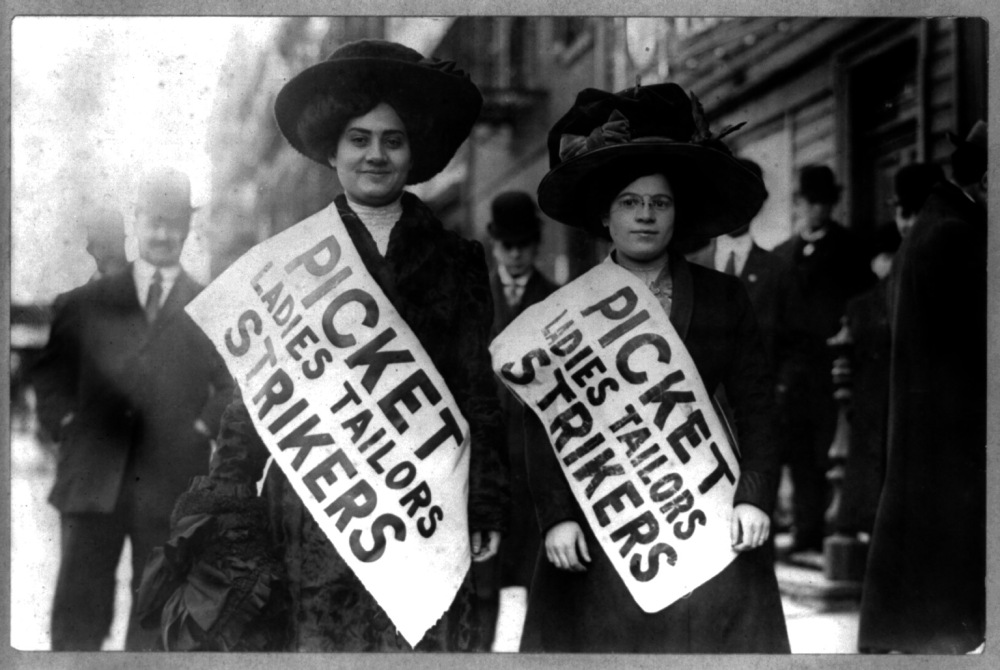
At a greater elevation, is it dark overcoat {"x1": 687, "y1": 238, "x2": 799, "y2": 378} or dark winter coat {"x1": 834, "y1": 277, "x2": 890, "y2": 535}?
dark overcoat {"x1": 687, "y1": 238, "x2": 799, "y2": 378}

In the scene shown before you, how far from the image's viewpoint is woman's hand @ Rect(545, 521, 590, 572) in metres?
3.89

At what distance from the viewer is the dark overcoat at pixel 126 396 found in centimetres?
399

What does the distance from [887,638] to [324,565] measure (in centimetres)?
204

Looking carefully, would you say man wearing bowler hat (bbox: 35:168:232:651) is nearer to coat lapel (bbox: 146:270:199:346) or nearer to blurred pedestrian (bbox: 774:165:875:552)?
coat lapel (bbox: 146:270:199:346)

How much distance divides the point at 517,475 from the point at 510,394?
293 millimetres

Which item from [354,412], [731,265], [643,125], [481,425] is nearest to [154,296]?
[354,412]

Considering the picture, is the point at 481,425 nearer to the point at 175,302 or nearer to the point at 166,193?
the point at 175,302

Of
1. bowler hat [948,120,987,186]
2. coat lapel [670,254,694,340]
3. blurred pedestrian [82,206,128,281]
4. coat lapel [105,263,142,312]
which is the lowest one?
coat lapel [670,254,694,340]

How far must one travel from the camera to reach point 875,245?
4027 millimetres

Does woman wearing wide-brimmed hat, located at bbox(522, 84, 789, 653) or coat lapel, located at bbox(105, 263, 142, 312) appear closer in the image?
woman wearing wide-brimmed hat, located at bbox(522, 84, 789, 653)

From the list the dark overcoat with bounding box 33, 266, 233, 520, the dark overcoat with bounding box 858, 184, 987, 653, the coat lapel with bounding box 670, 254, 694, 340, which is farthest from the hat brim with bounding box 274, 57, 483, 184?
the dark overcoat with bounding box 858, 184, 987, 653

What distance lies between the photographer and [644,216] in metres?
3.95

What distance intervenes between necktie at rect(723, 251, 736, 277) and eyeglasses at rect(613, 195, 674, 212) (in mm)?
293

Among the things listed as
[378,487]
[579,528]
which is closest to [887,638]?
[579,528]
